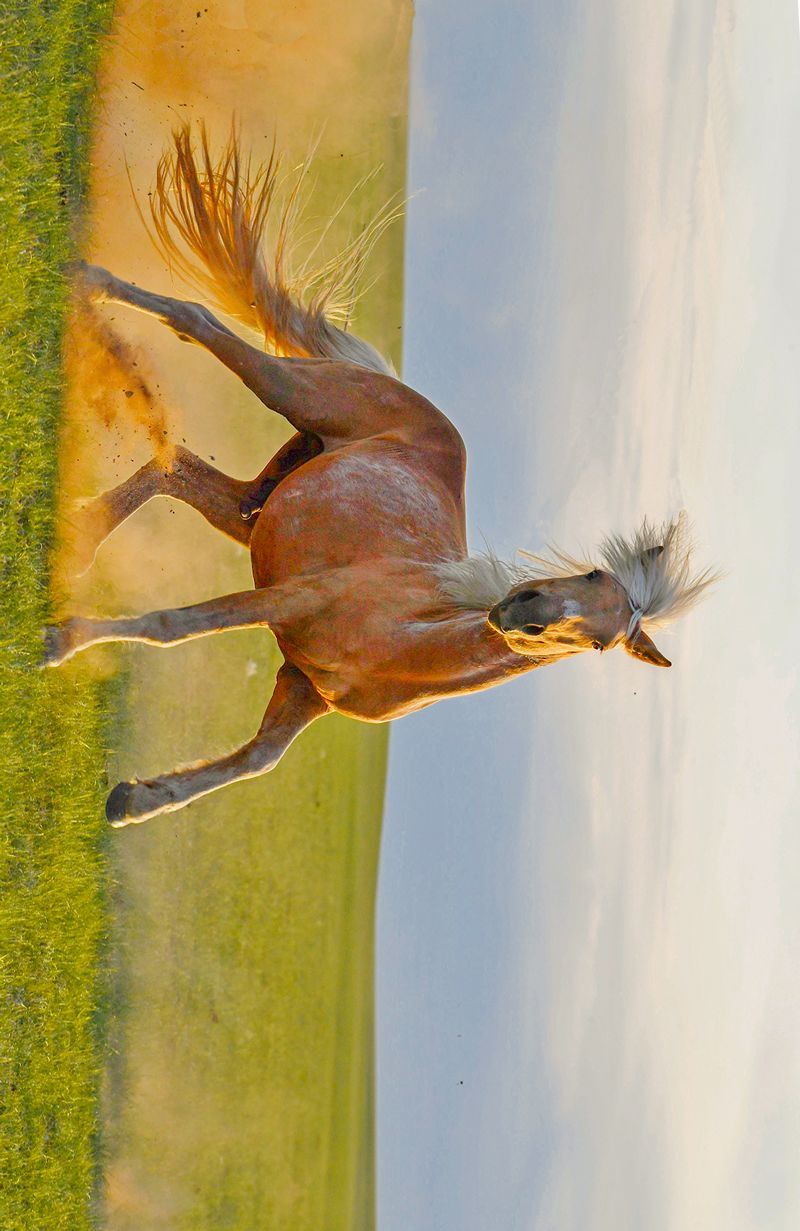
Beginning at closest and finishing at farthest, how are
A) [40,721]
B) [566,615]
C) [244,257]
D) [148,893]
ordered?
[566,615]
[244,257]
[40,721]
[148,893]

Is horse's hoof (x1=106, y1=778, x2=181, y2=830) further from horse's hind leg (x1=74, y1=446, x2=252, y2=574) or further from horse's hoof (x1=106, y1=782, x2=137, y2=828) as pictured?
horse's hind leg (x1=74, y1=446, x2=252, y2=574)

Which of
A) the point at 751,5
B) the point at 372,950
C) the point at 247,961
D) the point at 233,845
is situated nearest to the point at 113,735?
the point at 233,845

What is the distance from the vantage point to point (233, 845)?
364cm

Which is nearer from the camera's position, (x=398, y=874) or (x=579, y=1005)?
(x=579, y=1005)

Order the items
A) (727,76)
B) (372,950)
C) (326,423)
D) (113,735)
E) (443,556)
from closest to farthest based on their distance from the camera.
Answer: (443,556) < (326,423) < (113,735) < (727,76) < (372,950)

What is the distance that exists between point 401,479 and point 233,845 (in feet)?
5.33

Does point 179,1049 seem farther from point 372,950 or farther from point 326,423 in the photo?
point 326,423

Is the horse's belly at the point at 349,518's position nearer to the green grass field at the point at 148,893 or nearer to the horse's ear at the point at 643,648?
the horse's ear at the point at 643,648

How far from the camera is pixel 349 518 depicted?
2393 millimetres

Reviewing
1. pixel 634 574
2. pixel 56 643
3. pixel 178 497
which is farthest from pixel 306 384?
pixel 634 574

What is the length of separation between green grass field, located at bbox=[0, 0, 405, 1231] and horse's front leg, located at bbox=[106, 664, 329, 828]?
0.77m

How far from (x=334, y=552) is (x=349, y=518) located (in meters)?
0.08

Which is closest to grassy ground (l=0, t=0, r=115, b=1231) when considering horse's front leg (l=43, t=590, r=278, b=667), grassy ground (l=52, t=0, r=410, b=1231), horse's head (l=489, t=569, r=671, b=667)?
grassy ground (l=52, t=0, r=410, b=1231)

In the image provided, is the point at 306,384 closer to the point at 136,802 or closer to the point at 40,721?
the point at 136,802
